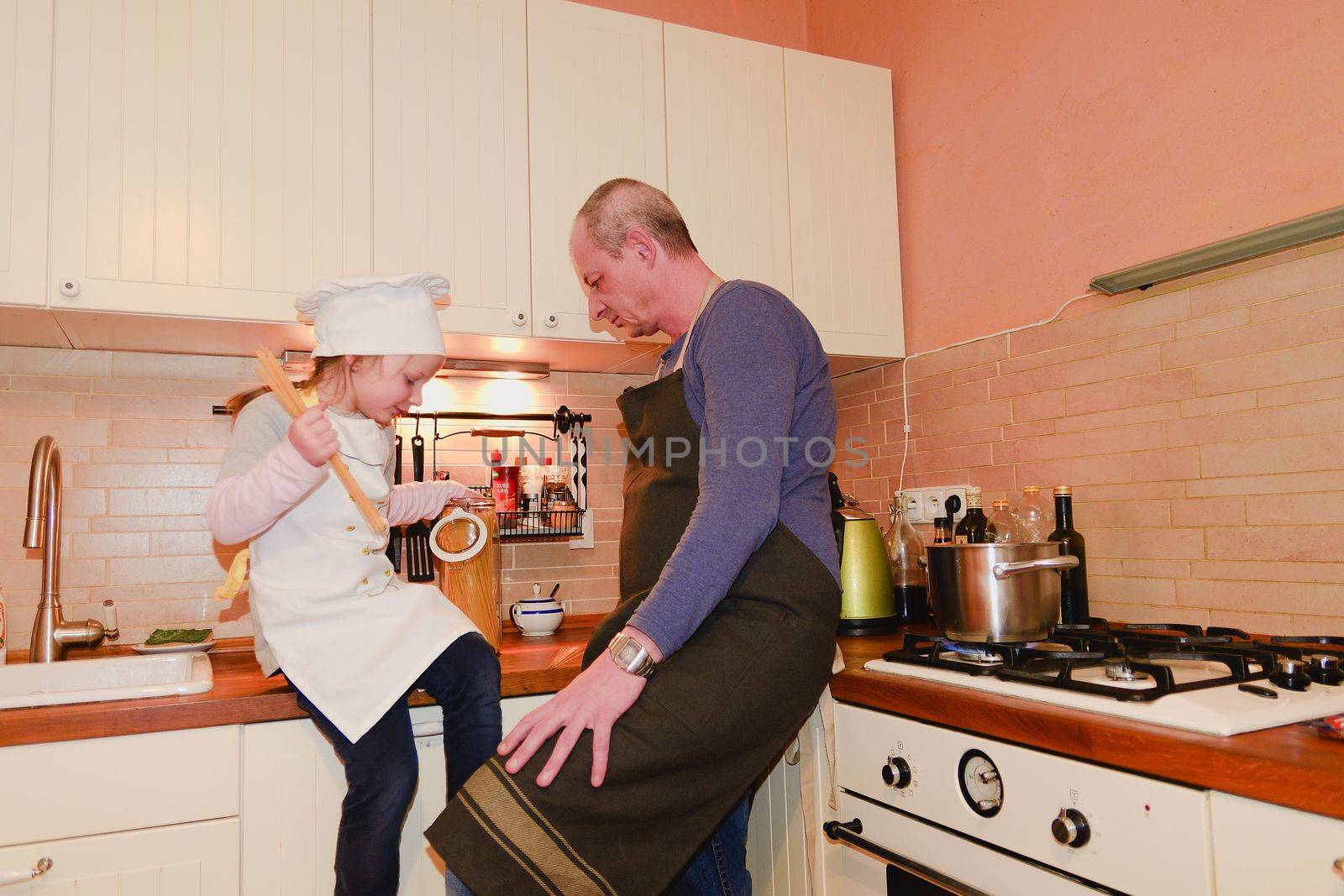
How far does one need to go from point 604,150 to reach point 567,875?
1.54 meters

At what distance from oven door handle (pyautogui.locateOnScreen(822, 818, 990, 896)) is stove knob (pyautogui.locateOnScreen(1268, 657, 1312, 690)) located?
46 centimetres

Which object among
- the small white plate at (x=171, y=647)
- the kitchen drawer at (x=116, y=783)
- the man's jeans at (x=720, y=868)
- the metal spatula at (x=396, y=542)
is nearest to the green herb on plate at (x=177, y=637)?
the small white plate at (x=171, y=647)

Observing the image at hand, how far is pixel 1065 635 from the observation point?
4.72ft

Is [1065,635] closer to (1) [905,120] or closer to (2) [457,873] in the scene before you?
(2) [457,873]

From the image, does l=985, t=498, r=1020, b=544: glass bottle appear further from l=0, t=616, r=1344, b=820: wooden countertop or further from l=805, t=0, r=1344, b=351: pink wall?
l=805, t=0, r=1344, b=351: pink wall

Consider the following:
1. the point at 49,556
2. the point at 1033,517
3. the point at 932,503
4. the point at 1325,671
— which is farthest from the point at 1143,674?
the point at 49,556

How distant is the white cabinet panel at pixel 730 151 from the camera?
211cm

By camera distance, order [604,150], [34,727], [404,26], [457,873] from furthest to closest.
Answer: [604,150]
[404,26]
[34,727]
[457,873]

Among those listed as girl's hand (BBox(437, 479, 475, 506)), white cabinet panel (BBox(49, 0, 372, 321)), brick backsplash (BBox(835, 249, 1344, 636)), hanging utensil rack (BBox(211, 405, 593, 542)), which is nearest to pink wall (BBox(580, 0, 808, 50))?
white cabinet panel (BBox(49, 0, 372, 321))

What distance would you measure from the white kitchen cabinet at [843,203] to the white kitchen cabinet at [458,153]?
699 mm

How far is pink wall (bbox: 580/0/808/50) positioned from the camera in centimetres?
265

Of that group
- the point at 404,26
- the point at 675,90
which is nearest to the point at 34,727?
the point at 404,26

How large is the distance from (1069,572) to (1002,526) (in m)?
0.18

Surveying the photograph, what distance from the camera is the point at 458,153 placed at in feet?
6.24
